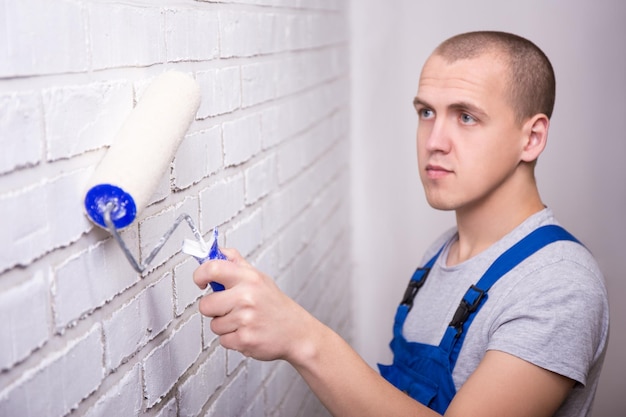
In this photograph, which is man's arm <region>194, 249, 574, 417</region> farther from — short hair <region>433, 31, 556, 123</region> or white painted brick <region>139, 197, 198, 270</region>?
short hair <region>433, 31, 556, 123</region>

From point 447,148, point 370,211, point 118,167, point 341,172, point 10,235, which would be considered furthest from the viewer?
point 370,211

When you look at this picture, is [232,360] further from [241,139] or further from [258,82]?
[258,82]

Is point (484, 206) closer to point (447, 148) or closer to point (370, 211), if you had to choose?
point (447, 148)

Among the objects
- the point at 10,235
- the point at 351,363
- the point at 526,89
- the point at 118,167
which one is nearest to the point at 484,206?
the point at 526,89

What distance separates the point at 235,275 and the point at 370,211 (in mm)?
1787

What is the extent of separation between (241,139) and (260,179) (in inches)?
5.6

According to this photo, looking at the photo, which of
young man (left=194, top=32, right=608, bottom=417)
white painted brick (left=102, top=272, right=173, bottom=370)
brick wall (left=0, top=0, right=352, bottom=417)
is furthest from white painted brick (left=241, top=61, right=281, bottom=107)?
white painted brick (left=102, top=272, right=173, bottom=370)

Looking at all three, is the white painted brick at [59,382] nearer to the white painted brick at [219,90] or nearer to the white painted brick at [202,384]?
the white painted brick at [202,384]

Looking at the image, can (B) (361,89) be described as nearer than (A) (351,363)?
No

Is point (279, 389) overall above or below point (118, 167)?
below

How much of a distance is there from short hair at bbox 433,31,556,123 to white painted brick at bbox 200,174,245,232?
1.86 feet

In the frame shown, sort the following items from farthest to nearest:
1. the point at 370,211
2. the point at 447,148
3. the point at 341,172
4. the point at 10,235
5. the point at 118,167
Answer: the point at 370,211, the point at 341,172, the point at 447,148, the point at 118,167, the point at 10,235

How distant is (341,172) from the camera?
238 cm

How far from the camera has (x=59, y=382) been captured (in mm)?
713
